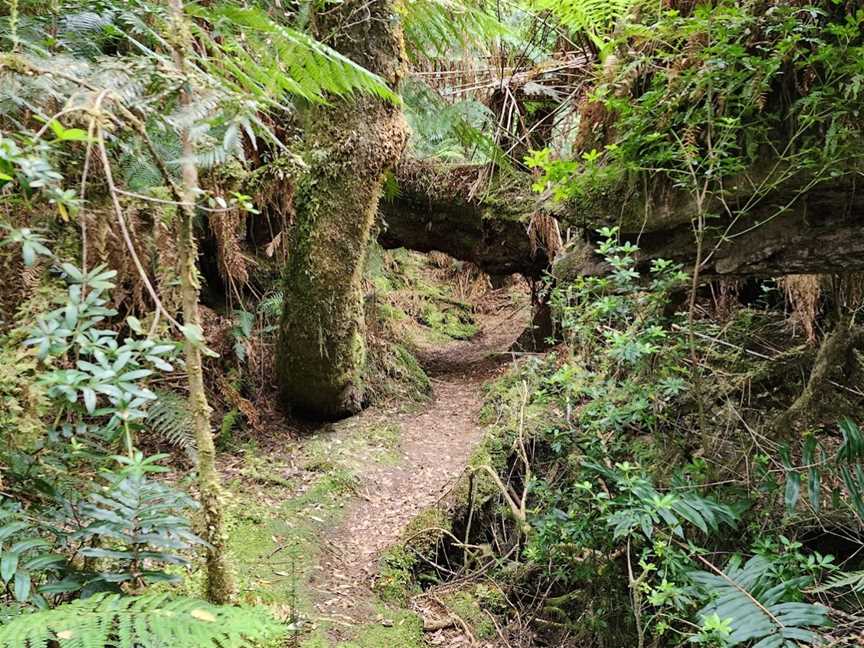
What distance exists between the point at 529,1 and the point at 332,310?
9.26ft

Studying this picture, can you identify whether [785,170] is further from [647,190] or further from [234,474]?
[234,474]

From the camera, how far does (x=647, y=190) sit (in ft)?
8.89

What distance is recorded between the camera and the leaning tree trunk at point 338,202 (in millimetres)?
4145

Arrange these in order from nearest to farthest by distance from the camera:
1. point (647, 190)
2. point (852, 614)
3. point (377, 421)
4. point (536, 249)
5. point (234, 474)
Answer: point (852, 614)
point (647, 190)
point (234, 474)
point (377, 421)
point (536, 249)

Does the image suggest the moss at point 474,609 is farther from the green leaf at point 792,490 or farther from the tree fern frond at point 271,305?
the tree fern frond at point 271,305

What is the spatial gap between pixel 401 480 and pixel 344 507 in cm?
65

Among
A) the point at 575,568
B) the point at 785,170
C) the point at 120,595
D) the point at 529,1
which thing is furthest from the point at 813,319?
the point at 120,595

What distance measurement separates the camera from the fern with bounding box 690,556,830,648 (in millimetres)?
1778

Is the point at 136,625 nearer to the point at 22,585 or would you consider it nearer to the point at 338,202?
the point at 22,585

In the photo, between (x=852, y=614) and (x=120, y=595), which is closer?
(x=120, y=595)

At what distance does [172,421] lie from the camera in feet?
11.4

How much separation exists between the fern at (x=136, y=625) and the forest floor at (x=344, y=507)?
69 centimetres

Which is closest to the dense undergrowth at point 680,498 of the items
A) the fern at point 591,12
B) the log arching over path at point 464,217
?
the fern at point 591,12

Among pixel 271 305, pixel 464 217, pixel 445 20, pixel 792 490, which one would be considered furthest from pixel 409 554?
pixel 464 217
